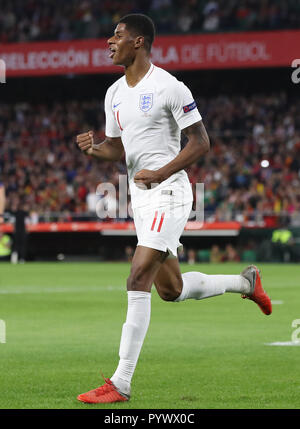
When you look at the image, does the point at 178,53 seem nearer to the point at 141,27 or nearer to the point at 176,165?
the point at 141,27

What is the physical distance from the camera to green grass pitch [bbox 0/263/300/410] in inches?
229

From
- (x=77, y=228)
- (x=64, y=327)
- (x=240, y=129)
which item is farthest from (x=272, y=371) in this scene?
(x=240, y=129)

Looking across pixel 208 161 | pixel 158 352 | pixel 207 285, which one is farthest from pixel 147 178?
pixel 208 161

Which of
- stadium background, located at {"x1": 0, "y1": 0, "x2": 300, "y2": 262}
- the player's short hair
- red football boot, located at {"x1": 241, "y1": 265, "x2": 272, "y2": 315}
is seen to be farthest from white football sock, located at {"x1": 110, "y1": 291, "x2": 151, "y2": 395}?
stadium background, located at {"x1": 0, "y1": 0, "x2": 300, "y2": 262}

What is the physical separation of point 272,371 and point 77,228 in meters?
20.8

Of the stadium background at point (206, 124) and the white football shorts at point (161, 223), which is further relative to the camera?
the stadium background at point (206, 124)

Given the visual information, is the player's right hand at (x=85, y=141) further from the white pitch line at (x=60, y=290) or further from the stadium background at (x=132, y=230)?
the white pitch line at (x=60, y=290)

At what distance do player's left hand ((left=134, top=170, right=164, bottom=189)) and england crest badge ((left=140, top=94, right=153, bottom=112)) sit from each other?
0.48m

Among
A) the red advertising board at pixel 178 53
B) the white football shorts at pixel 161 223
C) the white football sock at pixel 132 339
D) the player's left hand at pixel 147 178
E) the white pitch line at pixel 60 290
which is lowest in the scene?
the white pitch line at pixel 60 290

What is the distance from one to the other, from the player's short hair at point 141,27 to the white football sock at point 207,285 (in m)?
1.69

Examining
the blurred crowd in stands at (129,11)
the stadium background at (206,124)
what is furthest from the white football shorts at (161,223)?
the blurred crowd in stands at (129,11)

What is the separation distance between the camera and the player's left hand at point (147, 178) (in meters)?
6.10

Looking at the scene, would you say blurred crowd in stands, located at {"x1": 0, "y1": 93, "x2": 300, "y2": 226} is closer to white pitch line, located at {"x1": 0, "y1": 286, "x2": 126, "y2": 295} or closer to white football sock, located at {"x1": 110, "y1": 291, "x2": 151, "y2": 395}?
white pitch line, located at {"x1": 0, "y1": 286, "x2": 126, "y2": 295}

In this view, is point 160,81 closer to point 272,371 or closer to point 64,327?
point 272,371
